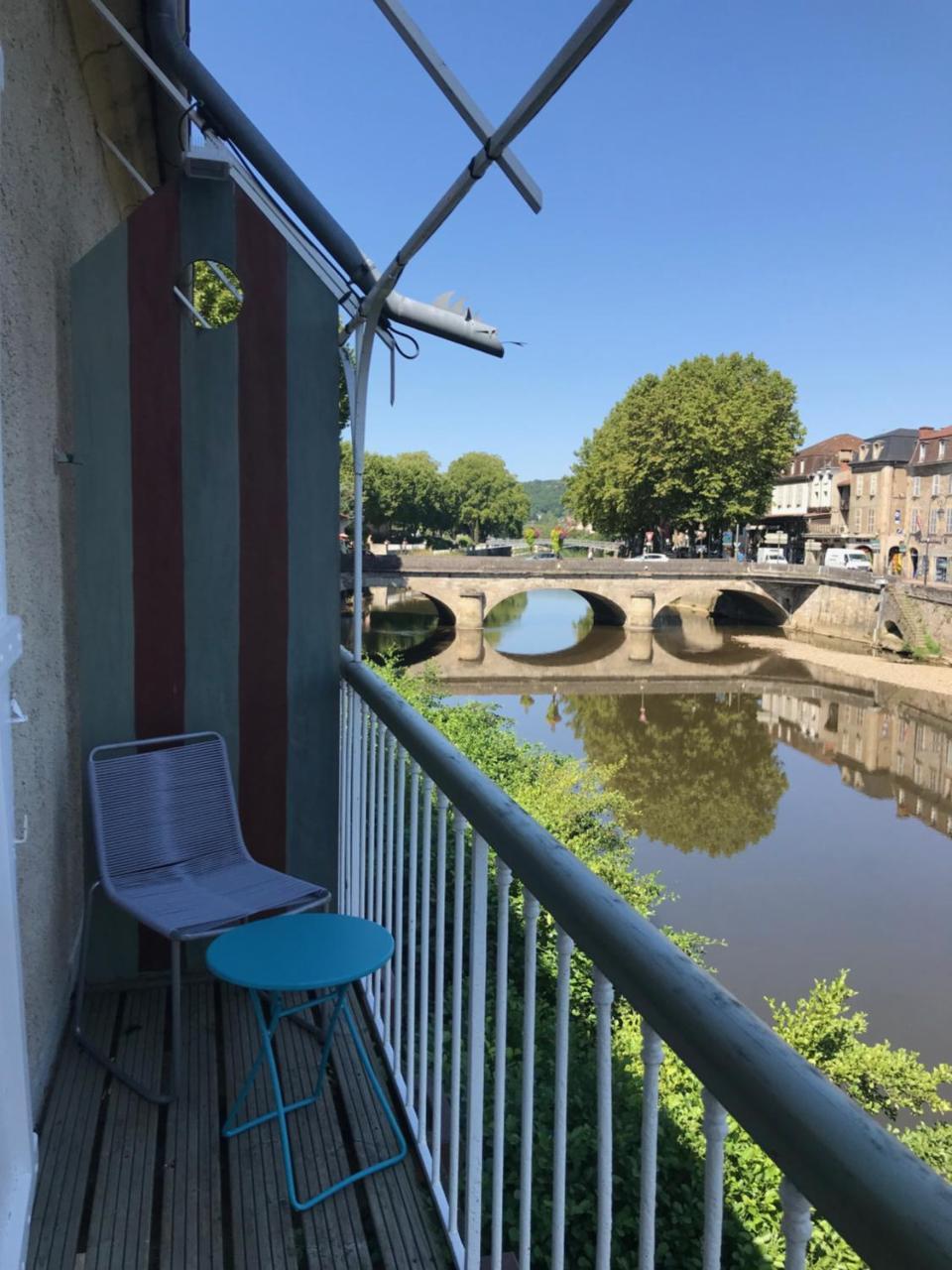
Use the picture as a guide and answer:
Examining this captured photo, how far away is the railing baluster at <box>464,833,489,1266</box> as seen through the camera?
1696mm

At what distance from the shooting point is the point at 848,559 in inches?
1863

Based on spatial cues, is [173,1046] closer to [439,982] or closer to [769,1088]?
[439,982]

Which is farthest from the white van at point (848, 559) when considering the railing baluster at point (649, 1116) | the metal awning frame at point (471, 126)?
the railing baluster at point (649, 1116)

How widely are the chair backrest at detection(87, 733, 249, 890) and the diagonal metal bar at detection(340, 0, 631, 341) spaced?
161cm

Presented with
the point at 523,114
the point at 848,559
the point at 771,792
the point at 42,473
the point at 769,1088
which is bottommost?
the point at 771,792

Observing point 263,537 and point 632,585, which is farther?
point 632,585

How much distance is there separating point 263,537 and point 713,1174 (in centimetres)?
250

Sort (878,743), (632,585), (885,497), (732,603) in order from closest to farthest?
(878,743) < (632,585) < (732,603) < (885,497)

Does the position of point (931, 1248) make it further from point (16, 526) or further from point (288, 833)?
point (288, 833)

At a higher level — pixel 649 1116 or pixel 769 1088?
pixel 769 1088

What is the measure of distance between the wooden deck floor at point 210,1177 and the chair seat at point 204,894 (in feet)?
1.40

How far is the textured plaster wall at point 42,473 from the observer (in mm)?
2166

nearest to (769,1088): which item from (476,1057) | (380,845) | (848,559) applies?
(476,1057)

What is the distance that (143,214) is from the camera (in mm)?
2842
